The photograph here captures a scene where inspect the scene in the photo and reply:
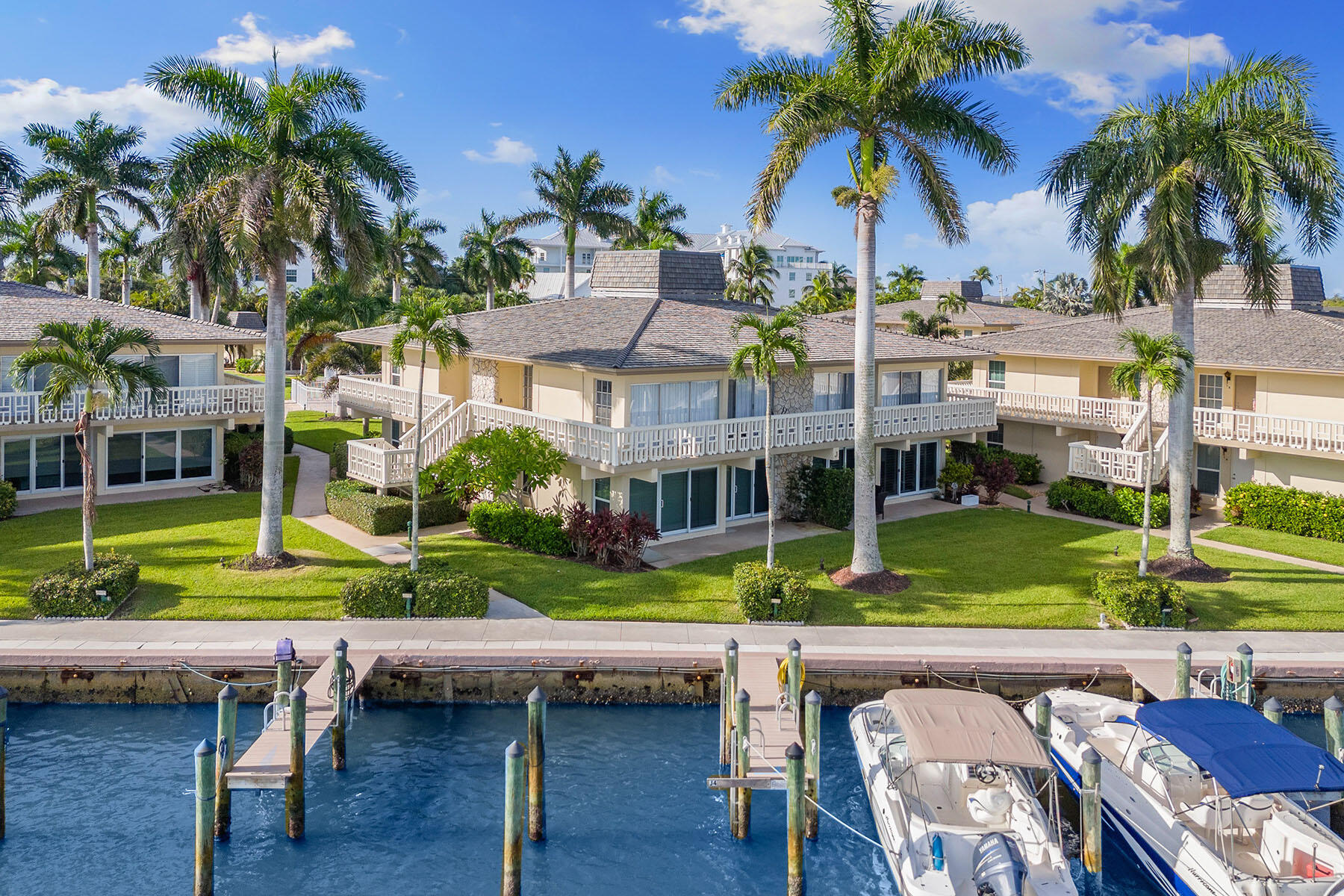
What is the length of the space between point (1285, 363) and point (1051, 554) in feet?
37.9

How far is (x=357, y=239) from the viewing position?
84.1 ft

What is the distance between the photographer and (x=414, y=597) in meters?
24.0

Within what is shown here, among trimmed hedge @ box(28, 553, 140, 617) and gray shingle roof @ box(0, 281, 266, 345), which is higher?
gray shingle roof @ box(0, 281, 266, 345)

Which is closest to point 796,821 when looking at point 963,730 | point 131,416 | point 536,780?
point 963,730

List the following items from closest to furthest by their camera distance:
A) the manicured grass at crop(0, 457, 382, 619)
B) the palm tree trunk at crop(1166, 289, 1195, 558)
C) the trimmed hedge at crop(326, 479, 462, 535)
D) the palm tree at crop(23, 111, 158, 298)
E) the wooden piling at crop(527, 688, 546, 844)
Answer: the wooden piling at crop(527, 688, 546, 844) → the manicured grass at crop(0, 457, 382, 619) → the palm tree trunk at crop(1166, 289, 1195, 558) → the trimmed hedge at crop(326, 479, 462, 535) → the palm tree at crop(23, 111, 158, 298)

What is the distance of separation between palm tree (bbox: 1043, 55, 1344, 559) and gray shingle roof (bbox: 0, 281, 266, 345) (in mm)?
25395

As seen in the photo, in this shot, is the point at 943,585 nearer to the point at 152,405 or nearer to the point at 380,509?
the point at 380,509

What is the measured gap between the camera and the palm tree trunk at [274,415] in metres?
26.3

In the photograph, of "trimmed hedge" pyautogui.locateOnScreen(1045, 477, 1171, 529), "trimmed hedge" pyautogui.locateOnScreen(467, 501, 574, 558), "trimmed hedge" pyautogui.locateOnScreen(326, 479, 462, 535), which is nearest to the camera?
"trimmed hedge" pyautogui.locateOnScreen(467, 501, 574, 558)

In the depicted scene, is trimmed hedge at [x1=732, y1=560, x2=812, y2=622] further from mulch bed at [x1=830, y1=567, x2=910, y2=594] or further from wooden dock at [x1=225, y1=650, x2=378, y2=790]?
wooden dock at [x1=225, y1=650, x2=378, y2=790]

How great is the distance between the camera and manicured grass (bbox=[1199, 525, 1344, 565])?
97.8 ft

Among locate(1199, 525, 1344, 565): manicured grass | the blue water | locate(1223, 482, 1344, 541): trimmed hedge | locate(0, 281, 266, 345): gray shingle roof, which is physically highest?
locate(0, 281, 266, 345): gray shingle roof

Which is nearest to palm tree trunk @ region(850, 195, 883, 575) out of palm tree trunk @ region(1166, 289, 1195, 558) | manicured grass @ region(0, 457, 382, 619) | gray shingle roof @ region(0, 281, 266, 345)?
palm tree trunk @ region(1166, 289, 1195, 558)

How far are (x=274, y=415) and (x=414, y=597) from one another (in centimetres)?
652
